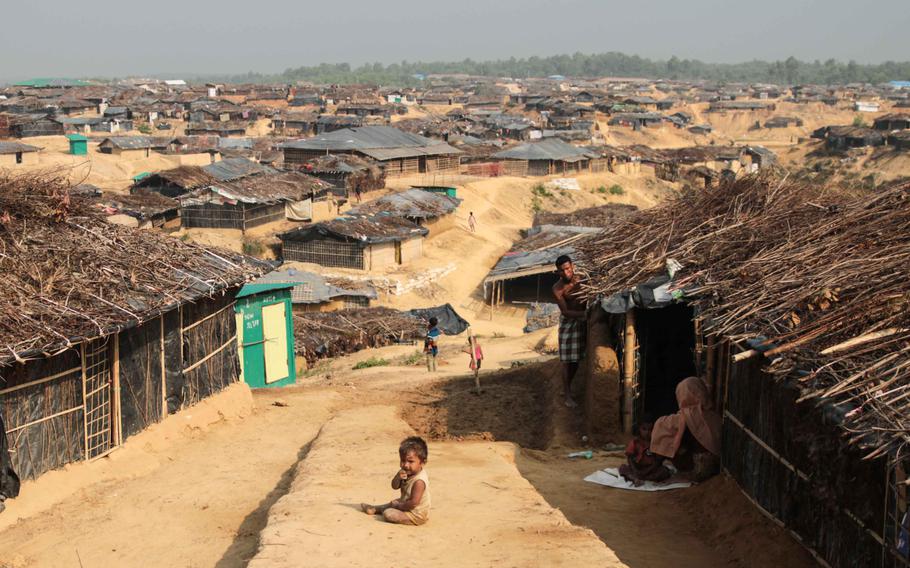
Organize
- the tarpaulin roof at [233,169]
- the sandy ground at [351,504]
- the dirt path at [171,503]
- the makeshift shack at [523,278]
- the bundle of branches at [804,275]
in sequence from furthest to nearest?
the tarpaulin roof at [233,169], the makeshift shack at [523,278], the dirt path at [171,503], the sandy ground at [351,504], the bundle of branches at [804,275]

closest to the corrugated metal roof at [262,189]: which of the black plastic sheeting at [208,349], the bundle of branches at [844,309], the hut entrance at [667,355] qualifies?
the black plastic sheeting at [208,349]

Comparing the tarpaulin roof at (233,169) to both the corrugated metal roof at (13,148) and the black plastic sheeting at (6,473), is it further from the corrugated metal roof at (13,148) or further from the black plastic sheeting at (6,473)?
the black plastic sheeting at (6,473)

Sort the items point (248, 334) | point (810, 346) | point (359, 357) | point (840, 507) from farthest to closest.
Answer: point (359, 357) → point (248, 334) → point (810, 346) → point (840, 507)

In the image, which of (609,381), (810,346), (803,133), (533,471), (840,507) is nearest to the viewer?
(840,507)

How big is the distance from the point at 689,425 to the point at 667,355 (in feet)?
9.15

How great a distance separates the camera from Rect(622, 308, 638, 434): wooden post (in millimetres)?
10602

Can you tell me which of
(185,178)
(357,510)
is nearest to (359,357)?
(357,510)

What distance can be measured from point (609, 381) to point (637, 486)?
188cm

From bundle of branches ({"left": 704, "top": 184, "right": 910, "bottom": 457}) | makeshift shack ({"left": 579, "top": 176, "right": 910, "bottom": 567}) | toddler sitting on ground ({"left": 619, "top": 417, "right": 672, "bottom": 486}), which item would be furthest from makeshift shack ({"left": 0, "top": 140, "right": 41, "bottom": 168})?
bundle of branches ({"left": 704, "top": 184, "right": 910, "bottom": 457})

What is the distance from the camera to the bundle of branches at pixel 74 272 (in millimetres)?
8898

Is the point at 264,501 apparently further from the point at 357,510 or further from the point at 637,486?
the point at 637,486

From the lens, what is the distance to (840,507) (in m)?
6.37

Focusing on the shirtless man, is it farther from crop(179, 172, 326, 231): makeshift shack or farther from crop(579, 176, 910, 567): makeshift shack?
crop(179, 172, 326, 231): makeshift shack

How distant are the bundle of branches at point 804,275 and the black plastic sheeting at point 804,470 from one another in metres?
0.31
